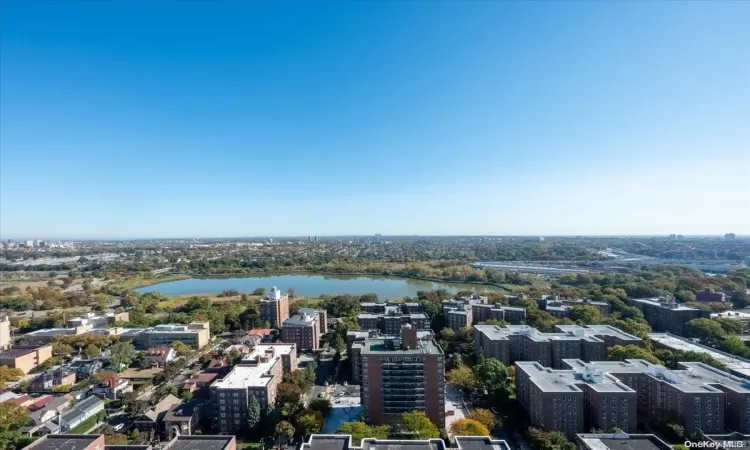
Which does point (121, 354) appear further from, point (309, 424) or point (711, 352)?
point (711, 352)

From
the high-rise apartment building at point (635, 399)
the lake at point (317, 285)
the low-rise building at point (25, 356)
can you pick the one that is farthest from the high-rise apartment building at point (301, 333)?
the lake at point (317, 285)

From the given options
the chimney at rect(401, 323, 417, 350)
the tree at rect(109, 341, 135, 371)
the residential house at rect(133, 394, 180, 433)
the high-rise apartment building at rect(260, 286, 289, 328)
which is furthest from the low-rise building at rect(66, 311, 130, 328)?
the chimney at rect(401, 323, 417, 350)

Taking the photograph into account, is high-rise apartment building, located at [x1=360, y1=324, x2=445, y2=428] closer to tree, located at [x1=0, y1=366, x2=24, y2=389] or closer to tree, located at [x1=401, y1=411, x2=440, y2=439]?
tree, located at [x1=401, y1=411, x2=440, y2=439]

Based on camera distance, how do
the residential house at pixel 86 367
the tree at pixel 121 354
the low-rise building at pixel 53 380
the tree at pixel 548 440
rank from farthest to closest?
1. the tree at pixel 121 354
2. the residential house at pixel 86 367
3. the low-rise building at pixel 53 380
4. the tree at pixel 548 440

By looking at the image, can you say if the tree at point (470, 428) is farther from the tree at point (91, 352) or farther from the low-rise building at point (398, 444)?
the tree at point (91, 352)

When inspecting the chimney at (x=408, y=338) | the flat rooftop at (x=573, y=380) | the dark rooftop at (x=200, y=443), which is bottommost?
the dark rooftop at (x=200, y=443)

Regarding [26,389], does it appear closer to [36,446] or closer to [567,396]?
[36,446]
